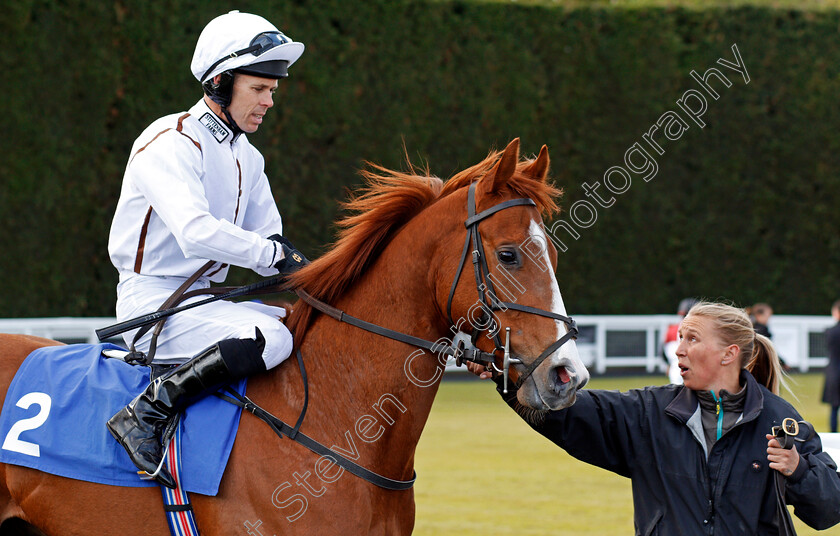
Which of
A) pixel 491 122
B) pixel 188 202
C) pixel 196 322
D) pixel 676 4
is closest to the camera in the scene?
pixel 188 202

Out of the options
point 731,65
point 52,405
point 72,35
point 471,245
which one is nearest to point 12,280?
point 72,35

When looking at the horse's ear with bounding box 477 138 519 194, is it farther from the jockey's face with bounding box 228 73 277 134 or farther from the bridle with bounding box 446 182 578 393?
the jockey's face with bounding box 228 73 277 134

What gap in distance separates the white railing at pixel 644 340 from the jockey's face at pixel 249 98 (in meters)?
10.1

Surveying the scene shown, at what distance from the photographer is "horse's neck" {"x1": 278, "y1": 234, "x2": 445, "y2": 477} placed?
8.39ft

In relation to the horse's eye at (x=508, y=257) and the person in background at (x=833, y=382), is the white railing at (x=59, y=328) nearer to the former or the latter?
the person in background at (x=833, y=382)

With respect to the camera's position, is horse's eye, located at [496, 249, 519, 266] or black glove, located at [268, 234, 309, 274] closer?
horse's eye, located at [496, 249, 519, 266]

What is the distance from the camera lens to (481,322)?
2461 mm

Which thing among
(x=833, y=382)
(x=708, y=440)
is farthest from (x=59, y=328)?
(x=708, y=440)

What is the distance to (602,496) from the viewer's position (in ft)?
20.1

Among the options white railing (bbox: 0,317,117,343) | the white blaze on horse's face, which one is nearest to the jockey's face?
the white blaze on horse's face

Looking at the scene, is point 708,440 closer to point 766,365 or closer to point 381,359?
point 766,365

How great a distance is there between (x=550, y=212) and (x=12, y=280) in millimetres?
9759

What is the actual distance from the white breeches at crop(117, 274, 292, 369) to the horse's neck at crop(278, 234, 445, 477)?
150 millimetres

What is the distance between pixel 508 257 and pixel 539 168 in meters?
0.35
